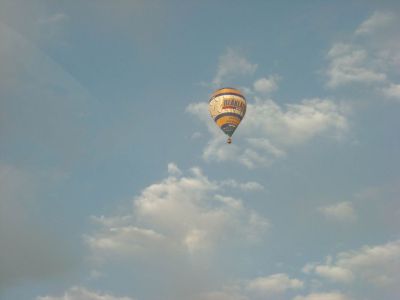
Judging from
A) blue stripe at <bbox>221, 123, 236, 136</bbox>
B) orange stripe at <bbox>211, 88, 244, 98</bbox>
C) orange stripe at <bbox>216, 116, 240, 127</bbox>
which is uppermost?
orange stripe at <bbox>211, 88, 244, 98</bbox>

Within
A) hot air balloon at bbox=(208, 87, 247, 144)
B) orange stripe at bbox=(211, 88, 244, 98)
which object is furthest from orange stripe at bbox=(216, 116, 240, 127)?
orange stripe at bbox=(211, 88, 244, 98)

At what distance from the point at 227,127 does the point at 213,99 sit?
8448 millimetres

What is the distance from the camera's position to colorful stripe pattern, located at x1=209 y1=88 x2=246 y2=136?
189375 millimetres

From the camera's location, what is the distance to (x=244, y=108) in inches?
7584

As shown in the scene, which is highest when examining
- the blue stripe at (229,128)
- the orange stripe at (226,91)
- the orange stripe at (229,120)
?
the orange stripe at (226,91)

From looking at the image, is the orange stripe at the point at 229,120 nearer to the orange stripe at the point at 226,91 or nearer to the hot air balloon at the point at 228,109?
the hot air balloon at the point at 228,109

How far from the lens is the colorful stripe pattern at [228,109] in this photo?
18938 cm

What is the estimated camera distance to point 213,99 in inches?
7549

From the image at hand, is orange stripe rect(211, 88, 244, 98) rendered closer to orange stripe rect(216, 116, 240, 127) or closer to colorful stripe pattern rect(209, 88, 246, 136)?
colorful stripe pattern rect(209, 88, 246, 136)

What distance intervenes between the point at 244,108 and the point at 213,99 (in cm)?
855

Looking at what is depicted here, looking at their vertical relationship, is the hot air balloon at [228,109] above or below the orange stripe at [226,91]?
below

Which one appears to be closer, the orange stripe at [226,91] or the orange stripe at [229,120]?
the orange stripe at [229,120]

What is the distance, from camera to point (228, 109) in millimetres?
189250

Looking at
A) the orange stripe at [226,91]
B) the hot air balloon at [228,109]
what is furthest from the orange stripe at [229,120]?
the orange stripe at [226,91]
